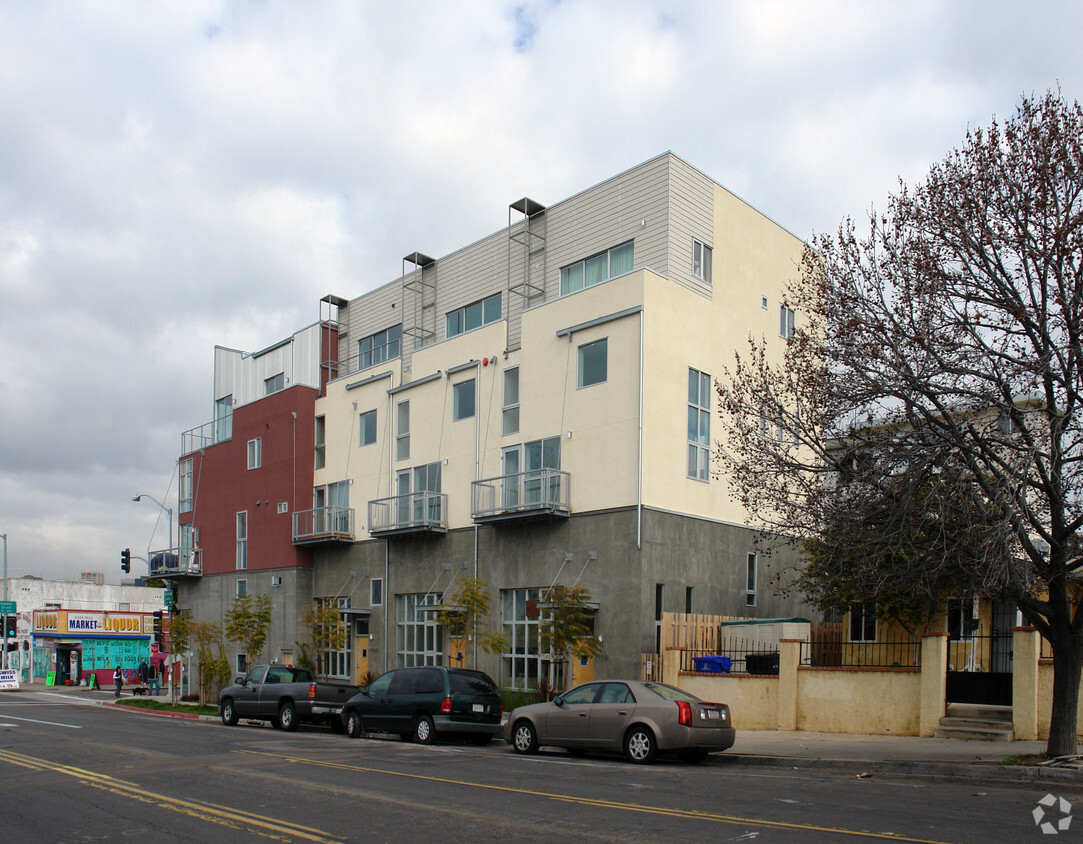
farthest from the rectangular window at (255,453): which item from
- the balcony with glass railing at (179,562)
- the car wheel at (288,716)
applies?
the car wheel at (288,716)

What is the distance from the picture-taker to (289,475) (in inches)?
1550

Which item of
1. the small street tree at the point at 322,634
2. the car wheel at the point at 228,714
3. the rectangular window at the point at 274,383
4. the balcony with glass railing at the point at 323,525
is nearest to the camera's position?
the car wheel at the point at 228,714

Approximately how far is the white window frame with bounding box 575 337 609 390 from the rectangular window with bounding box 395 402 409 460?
889cm

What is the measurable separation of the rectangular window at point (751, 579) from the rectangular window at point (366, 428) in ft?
47.2

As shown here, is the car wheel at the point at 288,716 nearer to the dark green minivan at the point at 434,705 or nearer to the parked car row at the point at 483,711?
the parked car row at the point at 483,711

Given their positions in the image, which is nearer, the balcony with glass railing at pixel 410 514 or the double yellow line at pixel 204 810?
the double yellow line at pixel 204 810

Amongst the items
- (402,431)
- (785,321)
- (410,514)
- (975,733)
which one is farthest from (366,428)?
(975,733)

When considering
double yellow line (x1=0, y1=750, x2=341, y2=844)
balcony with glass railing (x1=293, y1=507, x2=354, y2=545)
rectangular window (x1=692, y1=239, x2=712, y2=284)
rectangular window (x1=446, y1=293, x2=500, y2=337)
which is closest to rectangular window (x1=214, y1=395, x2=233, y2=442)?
balcony with glass railing (x1=293, y1=507, x2=354, y2=545)

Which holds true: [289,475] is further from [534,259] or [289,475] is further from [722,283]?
[722,283]

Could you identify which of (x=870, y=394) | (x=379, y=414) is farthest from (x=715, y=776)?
(x=379, y=414)

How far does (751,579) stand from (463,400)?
10650 mm

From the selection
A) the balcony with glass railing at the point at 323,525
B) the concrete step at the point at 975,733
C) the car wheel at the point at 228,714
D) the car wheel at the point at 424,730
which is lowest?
the car wheel at the point at 228,714

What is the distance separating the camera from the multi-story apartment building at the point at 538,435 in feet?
86.0

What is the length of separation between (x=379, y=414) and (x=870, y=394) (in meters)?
23.9
